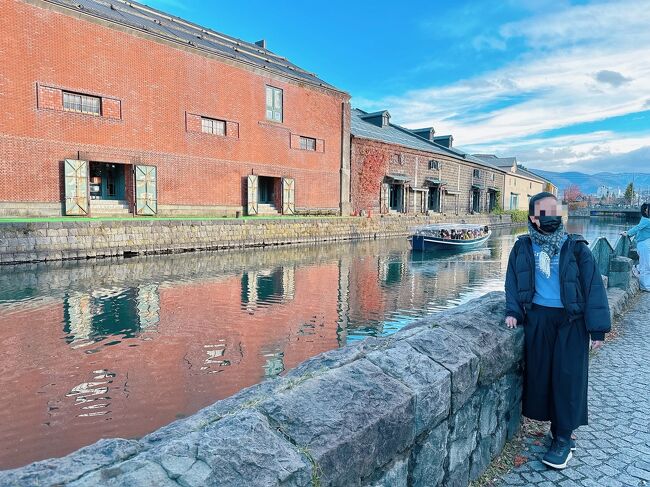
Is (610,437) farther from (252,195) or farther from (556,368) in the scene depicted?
(252,195)

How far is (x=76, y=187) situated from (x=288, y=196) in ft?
41.2

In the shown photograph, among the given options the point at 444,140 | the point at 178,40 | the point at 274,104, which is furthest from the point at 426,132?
the point at 178,40

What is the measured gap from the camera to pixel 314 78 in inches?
1286

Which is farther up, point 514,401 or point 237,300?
point 514,401

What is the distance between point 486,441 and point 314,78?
108ft

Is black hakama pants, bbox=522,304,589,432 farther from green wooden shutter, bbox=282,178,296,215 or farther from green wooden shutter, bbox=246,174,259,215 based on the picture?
green wooden shutter, bbox=282,178,296,215

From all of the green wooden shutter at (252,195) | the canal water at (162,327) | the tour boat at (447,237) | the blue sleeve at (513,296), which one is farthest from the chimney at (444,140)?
the blue sleeve at (513,296)

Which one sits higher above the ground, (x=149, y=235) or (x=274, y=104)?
(x=274, y=104)

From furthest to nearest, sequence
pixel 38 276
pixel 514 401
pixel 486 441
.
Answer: pixel 38 276 → pixel 514 401 → pixel 486 441

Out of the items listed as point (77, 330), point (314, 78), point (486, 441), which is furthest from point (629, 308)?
point (314, 78)

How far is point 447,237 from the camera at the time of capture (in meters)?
24.2

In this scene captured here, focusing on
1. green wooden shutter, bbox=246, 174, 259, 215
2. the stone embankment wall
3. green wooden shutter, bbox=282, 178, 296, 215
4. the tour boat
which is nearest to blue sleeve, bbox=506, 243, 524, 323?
the stone embankment wall

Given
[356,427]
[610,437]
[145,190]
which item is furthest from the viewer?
[145,190]

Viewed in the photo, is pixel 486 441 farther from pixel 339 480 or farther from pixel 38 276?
pixel 38 276
